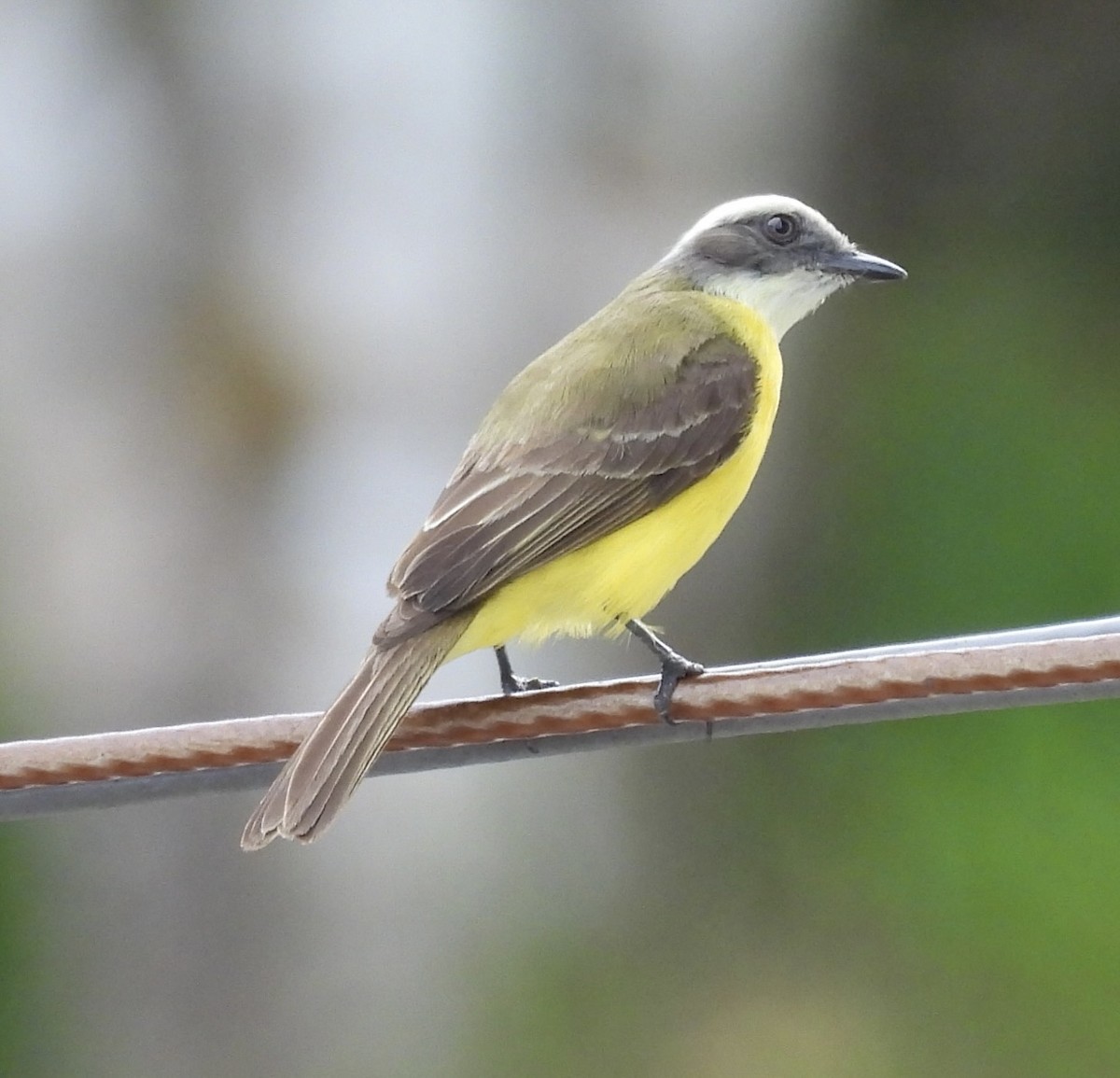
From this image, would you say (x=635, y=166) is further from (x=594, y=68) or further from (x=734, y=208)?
(x=734, y=208)

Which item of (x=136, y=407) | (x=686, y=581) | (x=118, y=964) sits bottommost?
(x=118, y=964)

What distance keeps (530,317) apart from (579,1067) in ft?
11.8

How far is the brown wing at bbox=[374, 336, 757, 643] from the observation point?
3836 millimetres

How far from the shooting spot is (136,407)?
28.4 ft

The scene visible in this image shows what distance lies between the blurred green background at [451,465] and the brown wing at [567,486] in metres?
3.83

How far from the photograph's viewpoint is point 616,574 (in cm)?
Answer: 416

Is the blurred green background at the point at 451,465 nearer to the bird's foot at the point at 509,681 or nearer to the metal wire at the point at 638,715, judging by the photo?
Result: the bird's foot at the point at 509,681

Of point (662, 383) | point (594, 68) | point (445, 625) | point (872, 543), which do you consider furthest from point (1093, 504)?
point (445, 625)

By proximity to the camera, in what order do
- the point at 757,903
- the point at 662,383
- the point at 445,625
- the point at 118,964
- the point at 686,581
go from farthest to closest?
1. the point at 686,581
2. the point at 757,903
3. the point at 118,964
4. the point at 662,383
5. the point at 445,625

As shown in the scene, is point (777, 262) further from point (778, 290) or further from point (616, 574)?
point (616, 574)

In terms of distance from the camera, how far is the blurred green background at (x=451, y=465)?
26.2ft

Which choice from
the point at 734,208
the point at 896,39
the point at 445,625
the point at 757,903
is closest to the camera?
the point at 445,625

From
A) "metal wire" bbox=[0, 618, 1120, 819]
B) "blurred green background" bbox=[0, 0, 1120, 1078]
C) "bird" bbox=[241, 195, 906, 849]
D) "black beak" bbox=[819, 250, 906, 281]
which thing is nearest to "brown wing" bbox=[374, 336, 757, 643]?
"bird" bbox=[241, 195, 906, 849]

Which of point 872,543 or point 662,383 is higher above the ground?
point 662,383
